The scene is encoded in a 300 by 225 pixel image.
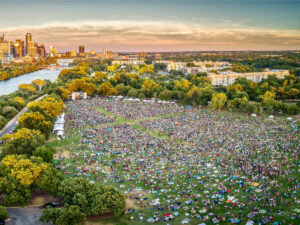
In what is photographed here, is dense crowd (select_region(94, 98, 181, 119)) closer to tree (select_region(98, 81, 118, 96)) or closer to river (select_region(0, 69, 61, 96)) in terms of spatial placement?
tree (select_region(98, 81, 118, 96))

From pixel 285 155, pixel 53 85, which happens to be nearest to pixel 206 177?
pixel 285 155

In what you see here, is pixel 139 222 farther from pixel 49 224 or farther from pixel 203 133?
pixel 203 133

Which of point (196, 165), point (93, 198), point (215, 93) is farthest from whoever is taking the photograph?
point (215, 93)

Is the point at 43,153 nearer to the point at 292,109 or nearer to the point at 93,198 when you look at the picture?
the point at 93,198

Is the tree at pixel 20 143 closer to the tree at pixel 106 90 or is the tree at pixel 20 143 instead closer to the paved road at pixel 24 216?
the paved road at pixel 24 216

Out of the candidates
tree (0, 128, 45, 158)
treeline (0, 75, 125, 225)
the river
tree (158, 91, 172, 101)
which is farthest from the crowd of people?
the river

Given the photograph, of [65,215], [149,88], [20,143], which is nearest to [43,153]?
[20,143]
